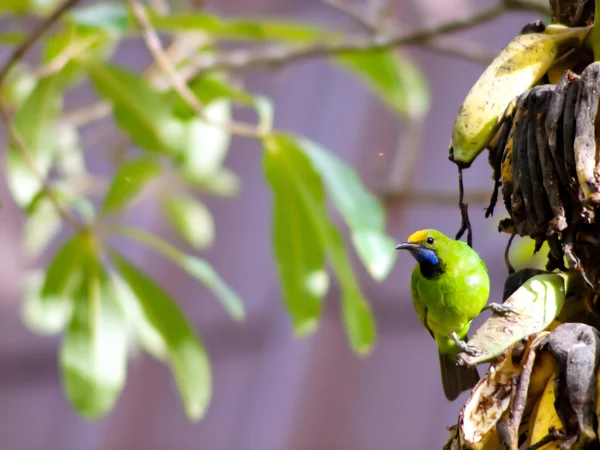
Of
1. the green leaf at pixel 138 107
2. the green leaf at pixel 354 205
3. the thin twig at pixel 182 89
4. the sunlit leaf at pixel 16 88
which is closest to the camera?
the green leaf at pixel 354 205

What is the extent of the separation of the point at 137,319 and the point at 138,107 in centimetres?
51

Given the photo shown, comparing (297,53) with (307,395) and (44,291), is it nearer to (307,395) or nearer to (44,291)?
(44,291)

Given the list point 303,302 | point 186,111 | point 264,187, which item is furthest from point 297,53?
point 264,187

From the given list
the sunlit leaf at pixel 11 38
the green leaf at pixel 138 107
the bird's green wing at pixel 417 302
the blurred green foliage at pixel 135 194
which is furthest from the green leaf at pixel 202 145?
the bird's green wing at pixel 417 302

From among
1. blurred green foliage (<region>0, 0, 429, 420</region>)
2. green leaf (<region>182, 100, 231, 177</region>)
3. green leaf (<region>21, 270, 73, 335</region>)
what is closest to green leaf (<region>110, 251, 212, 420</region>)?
blurred green foliage (<region>0, 0, 429, 420</region>)

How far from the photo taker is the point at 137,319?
68.1 inches

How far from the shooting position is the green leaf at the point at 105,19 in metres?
1.49

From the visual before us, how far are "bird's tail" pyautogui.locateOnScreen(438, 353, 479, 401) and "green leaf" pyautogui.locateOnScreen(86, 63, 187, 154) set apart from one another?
0.76 meters

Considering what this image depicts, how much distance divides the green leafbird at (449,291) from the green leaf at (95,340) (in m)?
0.78

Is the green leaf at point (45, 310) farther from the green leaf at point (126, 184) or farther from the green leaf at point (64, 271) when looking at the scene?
the green leaf at point (126, 184)

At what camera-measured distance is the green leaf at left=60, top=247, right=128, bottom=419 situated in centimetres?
140

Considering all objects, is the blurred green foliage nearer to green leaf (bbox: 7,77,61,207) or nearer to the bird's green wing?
green leaf (bbox: 7,77,61,207)

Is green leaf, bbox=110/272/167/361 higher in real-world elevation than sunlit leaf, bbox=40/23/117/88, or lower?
lower

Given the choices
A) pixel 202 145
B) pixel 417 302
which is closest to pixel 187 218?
pixel 202 145
